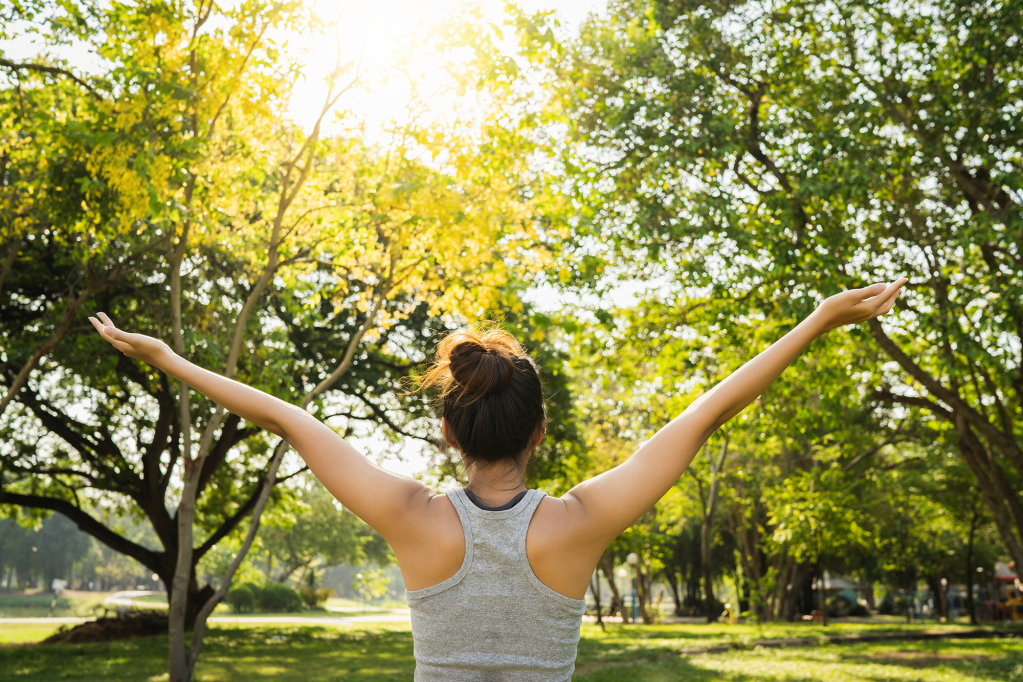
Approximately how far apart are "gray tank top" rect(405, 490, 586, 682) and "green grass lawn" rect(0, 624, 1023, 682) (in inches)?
453

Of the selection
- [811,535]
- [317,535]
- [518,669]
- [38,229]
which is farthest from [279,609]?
[518,669]

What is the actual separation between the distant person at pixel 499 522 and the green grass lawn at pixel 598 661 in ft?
37.8

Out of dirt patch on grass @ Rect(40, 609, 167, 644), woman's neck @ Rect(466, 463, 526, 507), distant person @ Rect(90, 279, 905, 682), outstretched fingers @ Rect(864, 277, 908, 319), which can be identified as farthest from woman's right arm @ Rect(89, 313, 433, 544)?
dirt patch on grass @ Rect(40, 609, 167, 644)

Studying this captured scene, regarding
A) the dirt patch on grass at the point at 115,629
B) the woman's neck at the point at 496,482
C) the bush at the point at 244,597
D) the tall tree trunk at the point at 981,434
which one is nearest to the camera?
the woman's neck at the point at 496,482

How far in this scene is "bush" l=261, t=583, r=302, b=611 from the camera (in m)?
42.9

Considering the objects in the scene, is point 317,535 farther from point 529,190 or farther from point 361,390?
point 529,190

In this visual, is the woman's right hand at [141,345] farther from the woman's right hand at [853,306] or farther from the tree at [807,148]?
the tree at [807,148]

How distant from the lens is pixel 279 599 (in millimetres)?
43250

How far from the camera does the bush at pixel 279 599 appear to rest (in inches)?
1688

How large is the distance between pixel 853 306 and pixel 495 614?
1.06 meters

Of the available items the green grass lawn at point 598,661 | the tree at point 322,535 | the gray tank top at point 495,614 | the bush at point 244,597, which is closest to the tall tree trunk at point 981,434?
the green grass lawn at point 598,661

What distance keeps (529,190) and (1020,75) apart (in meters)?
7.27

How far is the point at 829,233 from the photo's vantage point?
34.8ft

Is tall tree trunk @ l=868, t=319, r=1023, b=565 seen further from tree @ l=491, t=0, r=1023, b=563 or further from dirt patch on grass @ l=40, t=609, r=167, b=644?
dirt patch on grass @ l=40, t=609, r=167, b=644
